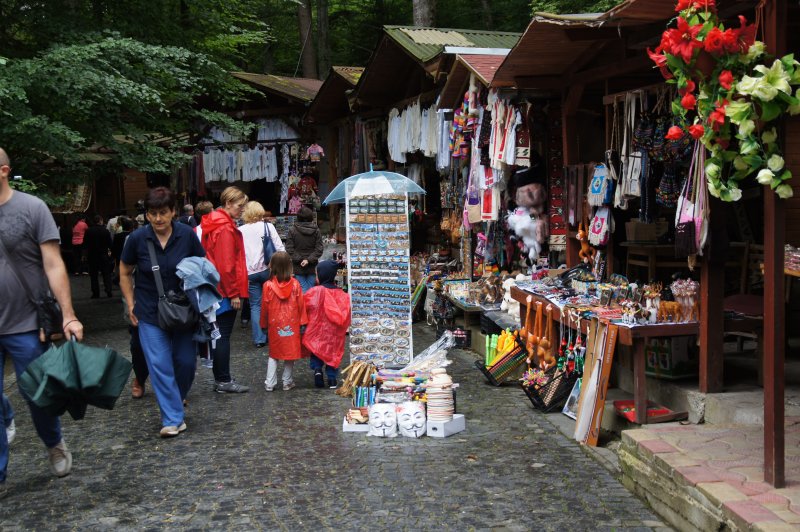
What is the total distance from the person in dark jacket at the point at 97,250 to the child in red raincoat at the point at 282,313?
11.0 metres

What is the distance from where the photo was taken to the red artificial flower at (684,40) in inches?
183

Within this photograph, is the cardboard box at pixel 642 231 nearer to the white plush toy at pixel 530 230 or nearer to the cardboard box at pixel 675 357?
the white plush toy at pixel 530 230

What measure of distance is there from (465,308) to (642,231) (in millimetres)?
2832

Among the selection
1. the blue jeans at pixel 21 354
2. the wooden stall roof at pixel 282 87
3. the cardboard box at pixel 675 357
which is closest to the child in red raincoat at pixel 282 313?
the blue jeans at pixel 21 354

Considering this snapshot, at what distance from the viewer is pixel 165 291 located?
271 inches

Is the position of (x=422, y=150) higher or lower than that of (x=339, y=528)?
higher

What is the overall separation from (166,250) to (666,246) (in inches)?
198

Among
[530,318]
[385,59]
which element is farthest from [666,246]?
[385,59]

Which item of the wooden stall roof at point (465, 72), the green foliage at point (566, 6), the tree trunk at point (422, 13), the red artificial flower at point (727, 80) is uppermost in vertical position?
the green foliage at point (566, 6)

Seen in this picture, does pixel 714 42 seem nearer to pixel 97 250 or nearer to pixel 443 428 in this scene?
pixel 443 428

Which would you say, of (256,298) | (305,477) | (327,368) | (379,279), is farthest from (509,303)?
(305,477)

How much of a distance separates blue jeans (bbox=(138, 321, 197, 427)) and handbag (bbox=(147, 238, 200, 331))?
0.13m

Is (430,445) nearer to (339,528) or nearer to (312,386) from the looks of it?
(339,528)

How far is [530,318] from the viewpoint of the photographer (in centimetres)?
902
